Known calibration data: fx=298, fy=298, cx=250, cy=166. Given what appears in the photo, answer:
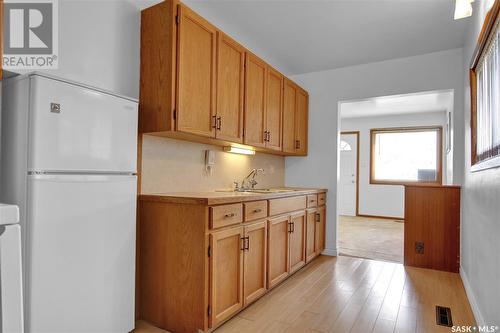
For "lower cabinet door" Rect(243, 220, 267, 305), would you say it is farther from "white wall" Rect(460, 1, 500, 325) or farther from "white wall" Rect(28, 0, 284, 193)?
"white wall" Rect(460, 1, 500, 325)

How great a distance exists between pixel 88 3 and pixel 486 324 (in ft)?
10.5

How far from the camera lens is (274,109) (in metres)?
3.37

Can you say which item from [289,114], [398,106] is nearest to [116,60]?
[289,114]

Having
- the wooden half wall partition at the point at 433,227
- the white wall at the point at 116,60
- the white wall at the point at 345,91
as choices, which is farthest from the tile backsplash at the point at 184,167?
the wooden half wall partition at the point at 433,227

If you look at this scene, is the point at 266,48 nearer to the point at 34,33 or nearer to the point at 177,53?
the point at 177,53

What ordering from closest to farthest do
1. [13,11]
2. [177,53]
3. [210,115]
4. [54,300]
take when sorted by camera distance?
[54,300], [13,11], [177,53], [210,115]

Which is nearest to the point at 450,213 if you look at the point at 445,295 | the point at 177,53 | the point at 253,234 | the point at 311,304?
the point at 445,295

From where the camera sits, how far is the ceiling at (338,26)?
2.64 meters

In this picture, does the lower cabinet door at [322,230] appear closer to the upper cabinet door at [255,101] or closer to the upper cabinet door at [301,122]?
the upper cabinet door at [301,122]

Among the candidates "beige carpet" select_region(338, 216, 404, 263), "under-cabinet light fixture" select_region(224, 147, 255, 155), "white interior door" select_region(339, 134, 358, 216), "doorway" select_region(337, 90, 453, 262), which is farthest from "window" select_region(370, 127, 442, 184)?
"under-cabinet light fixture" select_region(224, 147, 255, 155)

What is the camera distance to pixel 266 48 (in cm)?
354

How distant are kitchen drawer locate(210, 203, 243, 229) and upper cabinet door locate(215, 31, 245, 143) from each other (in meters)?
0.64

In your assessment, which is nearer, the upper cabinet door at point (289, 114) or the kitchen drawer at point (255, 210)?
the kitchen drawer at point (255, 210)

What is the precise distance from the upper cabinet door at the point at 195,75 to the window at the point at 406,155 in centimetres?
599
